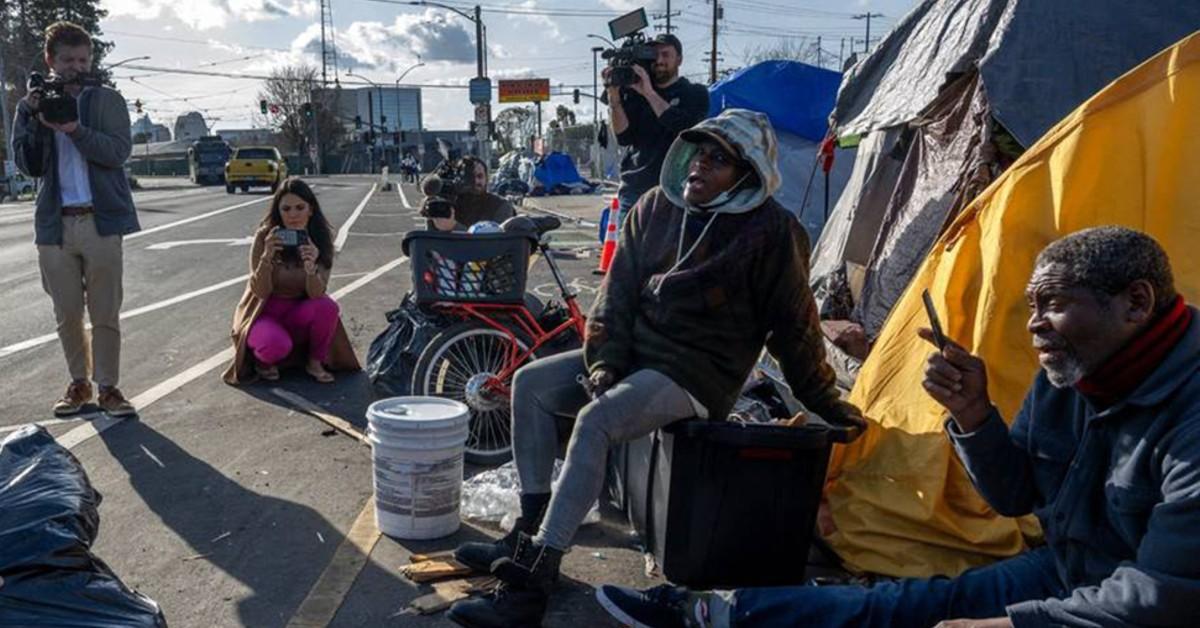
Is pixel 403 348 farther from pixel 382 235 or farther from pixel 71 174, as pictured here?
pixel 382 235

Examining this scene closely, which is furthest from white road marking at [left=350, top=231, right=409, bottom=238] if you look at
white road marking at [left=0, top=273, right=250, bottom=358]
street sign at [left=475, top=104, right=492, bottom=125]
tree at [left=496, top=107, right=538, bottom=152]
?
tree at [left=496, top=107, right=538, bottom=152]

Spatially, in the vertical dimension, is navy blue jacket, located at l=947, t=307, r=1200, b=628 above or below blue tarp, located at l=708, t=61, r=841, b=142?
below

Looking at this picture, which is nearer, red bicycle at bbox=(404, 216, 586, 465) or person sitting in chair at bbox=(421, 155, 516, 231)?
red bicycle at bbox=(404, 216, 586, 465)

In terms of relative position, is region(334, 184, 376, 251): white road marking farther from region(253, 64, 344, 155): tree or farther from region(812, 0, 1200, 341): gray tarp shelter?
region(253, 64, 344, 155): tree

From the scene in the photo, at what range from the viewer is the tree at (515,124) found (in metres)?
63.9

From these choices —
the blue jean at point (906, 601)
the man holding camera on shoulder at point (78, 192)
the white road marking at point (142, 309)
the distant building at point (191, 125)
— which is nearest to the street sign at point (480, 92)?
the white road marking at point (142, 309)

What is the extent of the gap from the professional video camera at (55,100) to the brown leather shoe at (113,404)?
1459 mm

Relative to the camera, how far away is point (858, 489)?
375cm

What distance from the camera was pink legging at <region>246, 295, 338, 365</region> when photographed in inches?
243

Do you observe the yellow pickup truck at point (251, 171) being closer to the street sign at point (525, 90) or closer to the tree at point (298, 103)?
the street sign at point (525, 90)

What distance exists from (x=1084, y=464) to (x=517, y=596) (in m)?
1.70

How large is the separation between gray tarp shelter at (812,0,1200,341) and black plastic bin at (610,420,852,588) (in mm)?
1847

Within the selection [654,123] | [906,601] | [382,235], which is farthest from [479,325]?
[382,235]

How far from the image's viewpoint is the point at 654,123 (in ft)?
17.8
